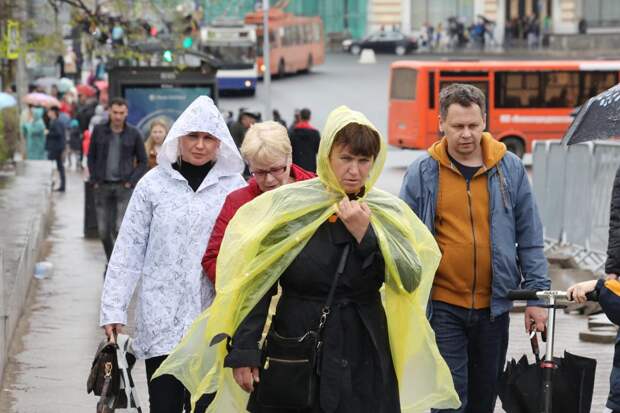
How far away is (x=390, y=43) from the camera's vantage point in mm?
78938

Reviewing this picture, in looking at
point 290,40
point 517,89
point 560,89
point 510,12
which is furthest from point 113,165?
point 510,12

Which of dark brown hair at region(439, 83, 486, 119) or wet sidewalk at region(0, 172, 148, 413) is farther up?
dark brown hair at region(439, 83, 486, 119)

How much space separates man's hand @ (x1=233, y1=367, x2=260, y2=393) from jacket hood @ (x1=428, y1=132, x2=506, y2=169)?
1730 millimetres

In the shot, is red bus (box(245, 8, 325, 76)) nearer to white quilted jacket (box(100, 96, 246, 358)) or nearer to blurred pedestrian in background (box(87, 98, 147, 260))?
blurred pedestrian in background (box(87, 98, 147, 260))

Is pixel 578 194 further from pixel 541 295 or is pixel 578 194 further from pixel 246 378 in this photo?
pixel 246 378

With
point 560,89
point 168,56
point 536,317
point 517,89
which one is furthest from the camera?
point 560,89

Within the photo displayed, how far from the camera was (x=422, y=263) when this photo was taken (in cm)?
570

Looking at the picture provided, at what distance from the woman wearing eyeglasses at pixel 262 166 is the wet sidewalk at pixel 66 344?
9.82 ft

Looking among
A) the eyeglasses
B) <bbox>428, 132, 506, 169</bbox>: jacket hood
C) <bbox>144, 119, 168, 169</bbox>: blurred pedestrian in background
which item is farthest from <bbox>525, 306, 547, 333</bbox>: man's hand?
<bbox>144, 119, 168, 169</bbox>: blurred pedestrian in background

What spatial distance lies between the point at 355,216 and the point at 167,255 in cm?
147

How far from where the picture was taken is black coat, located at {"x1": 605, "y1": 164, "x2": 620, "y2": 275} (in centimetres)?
554

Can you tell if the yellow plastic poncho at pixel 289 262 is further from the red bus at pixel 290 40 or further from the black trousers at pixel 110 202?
the red bus at pixel 290 40

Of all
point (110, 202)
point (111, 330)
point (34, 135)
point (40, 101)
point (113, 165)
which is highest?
point (111, 330)

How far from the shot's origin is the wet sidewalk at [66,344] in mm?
9523
